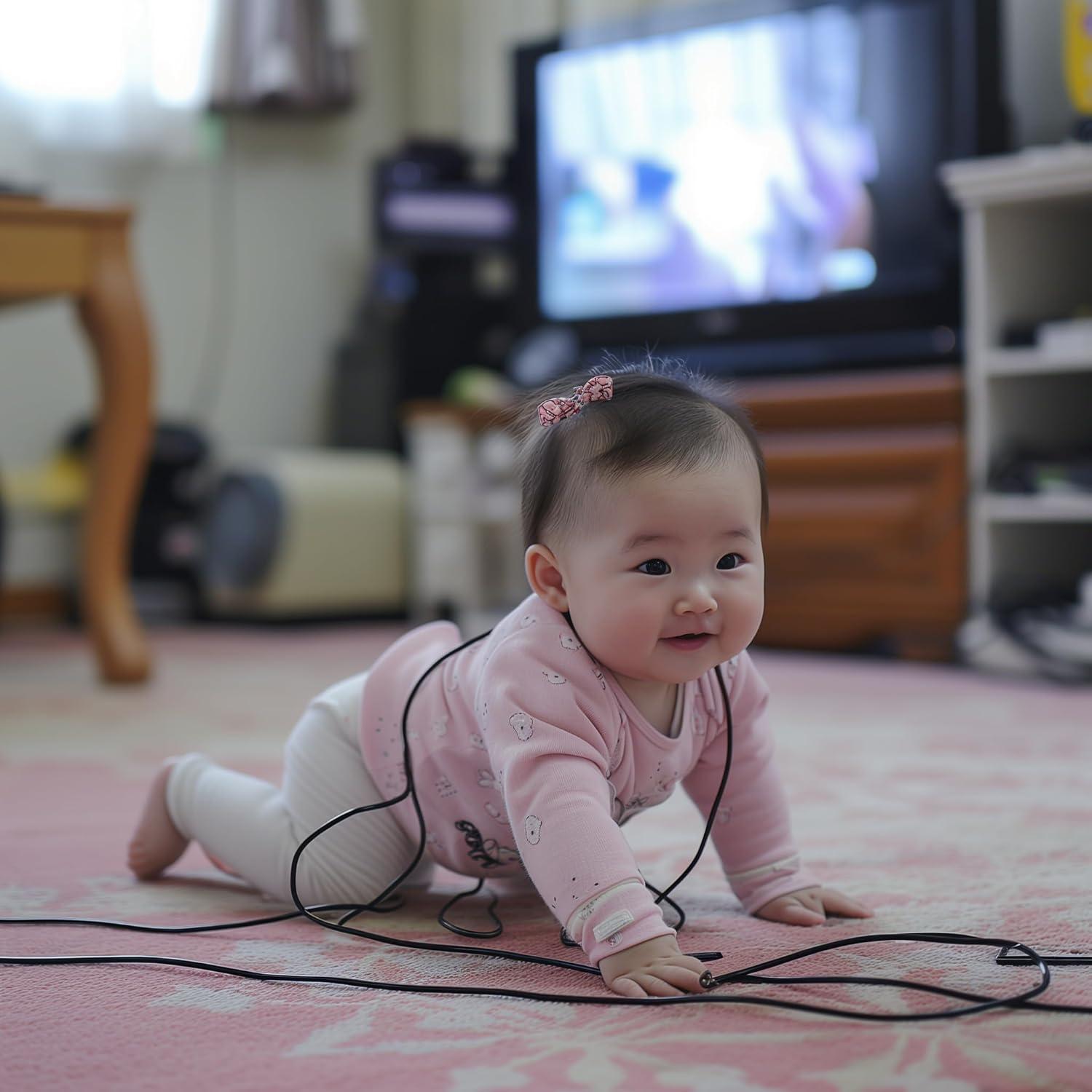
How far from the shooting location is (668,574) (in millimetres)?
794

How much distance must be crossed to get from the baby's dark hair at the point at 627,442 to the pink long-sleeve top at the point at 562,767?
0.23 feet

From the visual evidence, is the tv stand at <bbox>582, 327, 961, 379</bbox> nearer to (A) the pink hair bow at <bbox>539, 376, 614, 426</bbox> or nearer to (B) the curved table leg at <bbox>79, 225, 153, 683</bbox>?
(B) the curved table leg at <bbox>79, 225, 153, 683</bbox>

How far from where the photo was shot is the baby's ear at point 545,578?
0.84m

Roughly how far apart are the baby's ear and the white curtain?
277 cm

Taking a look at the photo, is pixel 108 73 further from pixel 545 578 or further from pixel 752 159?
pixel 545 578

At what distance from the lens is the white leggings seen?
3.04 ft

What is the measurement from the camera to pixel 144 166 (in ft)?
11.5

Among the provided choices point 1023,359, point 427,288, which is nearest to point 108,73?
point 427,288

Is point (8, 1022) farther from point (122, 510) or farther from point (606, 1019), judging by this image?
point (122, 510)

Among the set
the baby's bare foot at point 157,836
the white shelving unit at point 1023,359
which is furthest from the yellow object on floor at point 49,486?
the baby's bare foot at point 157,836

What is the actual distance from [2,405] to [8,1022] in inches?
113

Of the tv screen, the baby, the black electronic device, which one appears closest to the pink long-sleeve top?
the baby

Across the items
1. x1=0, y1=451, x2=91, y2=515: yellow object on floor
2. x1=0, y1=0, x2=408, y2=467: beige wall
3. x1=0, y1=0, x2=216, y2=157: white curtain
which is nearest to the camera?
x1=0, y1=451, x2=91, y2=515: yellow object on floor

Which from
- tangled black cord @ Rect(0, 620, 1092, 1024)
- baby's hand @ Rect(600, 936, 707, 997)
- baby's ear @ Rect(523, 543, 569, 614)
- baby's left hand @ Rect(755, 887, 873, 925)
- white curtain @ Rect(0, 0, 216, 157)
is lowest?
baby's left hand @ Rect(755, 887, 873, 925)
